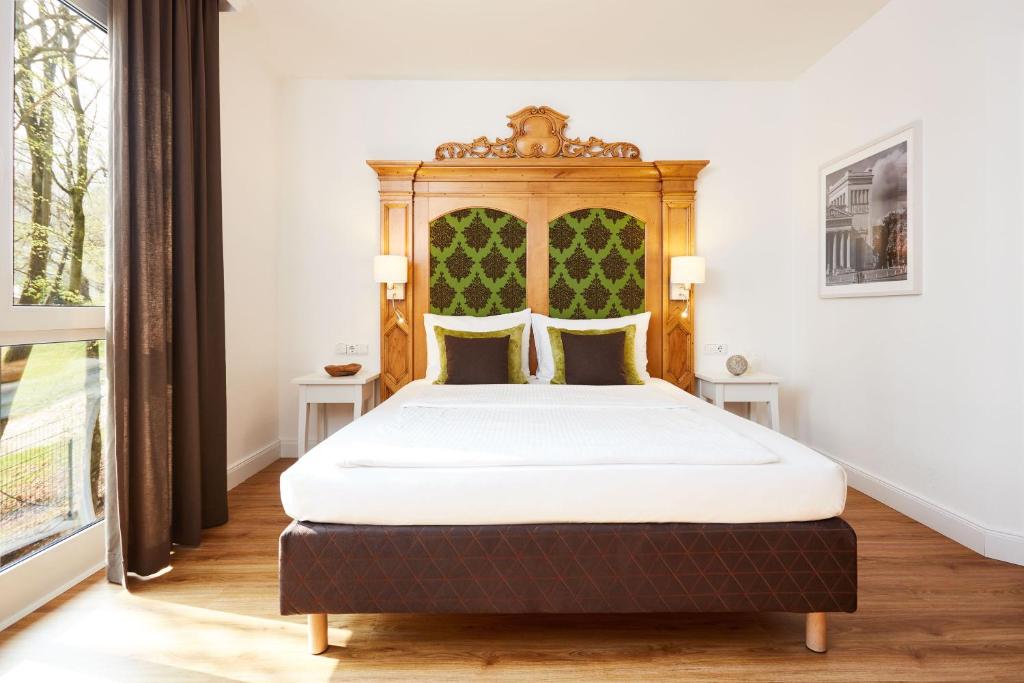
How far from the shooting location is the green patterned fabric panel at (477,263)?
4.20 metres

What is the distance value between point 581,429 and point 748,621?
0.85 metres

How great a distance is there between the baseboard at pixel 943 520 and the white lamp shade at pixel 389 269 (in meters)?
3.12

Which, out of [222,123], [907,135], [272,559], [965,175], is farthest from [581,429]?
[222,123]

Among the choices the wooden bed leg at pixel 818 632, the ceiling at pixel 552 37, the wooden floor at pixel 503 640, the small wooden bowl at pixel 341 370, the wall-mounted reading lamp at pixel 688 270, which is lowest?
the wooden floor at pixel 503 640

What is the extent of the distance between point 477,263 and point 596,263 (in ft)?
2.79

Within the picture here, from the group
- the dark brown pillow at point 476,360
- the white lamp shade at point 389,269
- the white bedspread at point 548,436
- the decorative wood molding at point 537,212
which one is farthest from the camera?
the decorative wood molding at point 537,212

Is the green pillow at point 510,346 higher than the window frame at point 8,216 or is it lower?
lower

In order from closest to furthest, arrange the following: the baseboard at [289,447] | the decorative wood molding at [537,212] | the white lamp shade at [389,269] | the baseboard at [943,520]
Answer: the baseboard at [943,520], the white lamp shade at [389,269], the decorative wood molding at [537,212], the baseboard at [289,447]

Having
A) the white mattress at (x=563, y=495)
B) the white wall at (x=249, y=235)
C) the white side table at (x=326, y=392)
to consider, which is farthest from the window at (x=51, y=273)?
the white side table at (x=326, y=392)

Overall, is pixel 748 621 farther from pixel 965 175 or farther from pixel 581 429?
pixel 965 175

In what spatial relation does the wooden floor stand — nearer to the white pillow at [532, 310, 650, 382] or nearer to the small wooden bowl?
the small wooden bowl

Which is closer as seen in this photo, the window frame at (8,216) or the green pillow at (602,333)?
the window frame at (8,216)

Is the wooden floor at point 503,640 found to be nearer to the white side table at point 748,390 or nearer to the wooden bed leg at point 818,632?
the wooden bed leg at point 818,632

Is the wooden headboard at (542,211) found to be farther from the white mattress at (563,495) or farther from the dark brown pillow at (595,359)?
the white mattress at (563,495)
